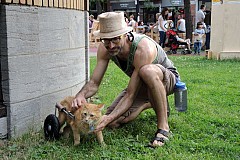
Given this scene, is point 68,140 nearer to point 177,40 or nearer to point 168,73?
point 168,73

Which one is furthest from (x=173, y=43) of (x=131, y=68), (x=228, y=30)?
(x=131, y=68)

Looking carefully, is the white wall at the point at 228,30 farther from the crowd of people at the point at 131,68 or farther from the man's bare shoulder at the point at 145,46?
the man's bare shoulder at the point at 145,46

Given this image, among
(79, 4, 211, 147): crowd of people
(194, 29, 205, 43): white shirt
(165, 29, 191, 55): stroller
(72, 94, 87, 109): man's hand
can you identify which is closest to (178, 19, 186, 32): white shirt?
(194, 29, 205, 43): white shirt

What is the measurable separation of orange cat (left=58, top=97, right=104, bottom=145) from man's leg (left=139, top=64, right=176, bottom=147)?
0.57m

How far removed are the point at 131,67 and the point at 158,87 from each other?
37cm

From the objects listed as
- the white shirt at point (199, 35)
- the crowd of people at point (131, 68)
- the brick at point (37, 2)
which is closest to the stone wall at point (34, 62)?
the brick at point (37, 2)

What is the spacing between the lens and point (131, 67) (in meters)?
4.02

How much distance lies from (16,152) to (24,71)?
2.75ft

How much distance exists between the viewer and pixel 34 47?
13.1 feet

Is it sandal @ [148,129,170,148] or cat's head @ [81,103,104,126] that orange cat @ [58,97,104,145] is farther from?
sandal @ [148,129,170,148]

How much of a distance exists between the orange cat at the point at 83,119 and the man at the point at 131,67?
0.08m

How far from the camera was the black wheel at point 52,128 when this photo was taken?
147 inches

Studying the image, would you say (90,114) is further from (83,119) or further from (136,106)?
(136,106)

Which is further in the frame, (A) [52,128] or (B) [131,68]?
(B) [131,68]
